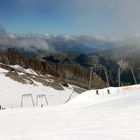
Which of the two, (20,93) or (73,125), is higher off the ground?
(20,93)

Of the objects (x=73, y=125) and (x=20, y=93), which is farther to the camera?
(x=20, y=93)

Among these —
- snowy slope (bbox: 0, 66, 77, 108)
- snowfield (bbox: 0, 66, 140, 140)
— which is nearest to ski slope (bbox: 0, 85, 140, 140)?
snowfield (bbox: 0, 66, 140, 140)

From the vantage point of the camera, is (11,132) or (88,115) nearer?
(11,132)

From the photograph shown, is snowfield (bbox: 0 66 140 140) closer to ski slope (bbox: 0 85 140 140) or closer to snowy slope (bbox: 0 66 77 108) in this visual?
ski slope (bbox: 0 85 140 140)

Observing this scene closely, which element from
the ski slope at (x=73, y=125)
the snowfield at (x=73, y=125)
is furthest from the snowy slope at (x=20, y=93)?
the ski slope at (x=73, y=125)

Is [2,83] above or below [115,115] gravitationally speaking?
above

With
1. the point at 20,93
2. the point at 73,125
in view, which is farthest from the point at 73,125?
the point at 20,93

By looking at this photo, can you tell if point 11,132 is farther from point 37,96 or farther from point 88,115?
point 37,96

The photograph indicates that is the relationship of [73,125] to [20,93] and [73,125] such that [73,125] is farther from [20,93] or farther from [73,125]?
[20,93]

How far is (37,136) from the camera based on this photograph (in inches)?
969

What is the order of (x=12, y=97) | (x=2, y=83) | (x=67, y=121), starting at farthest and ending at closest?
(x=2, y=83), (x=12, y=97), (x=67, y=121)

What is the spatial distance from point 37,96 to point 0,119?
167 feet

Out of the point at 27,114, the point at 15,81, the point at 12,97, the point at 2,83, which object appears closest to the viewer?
the point at 27,114

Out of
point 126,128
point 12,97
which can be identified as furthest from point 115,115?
point 12,97
